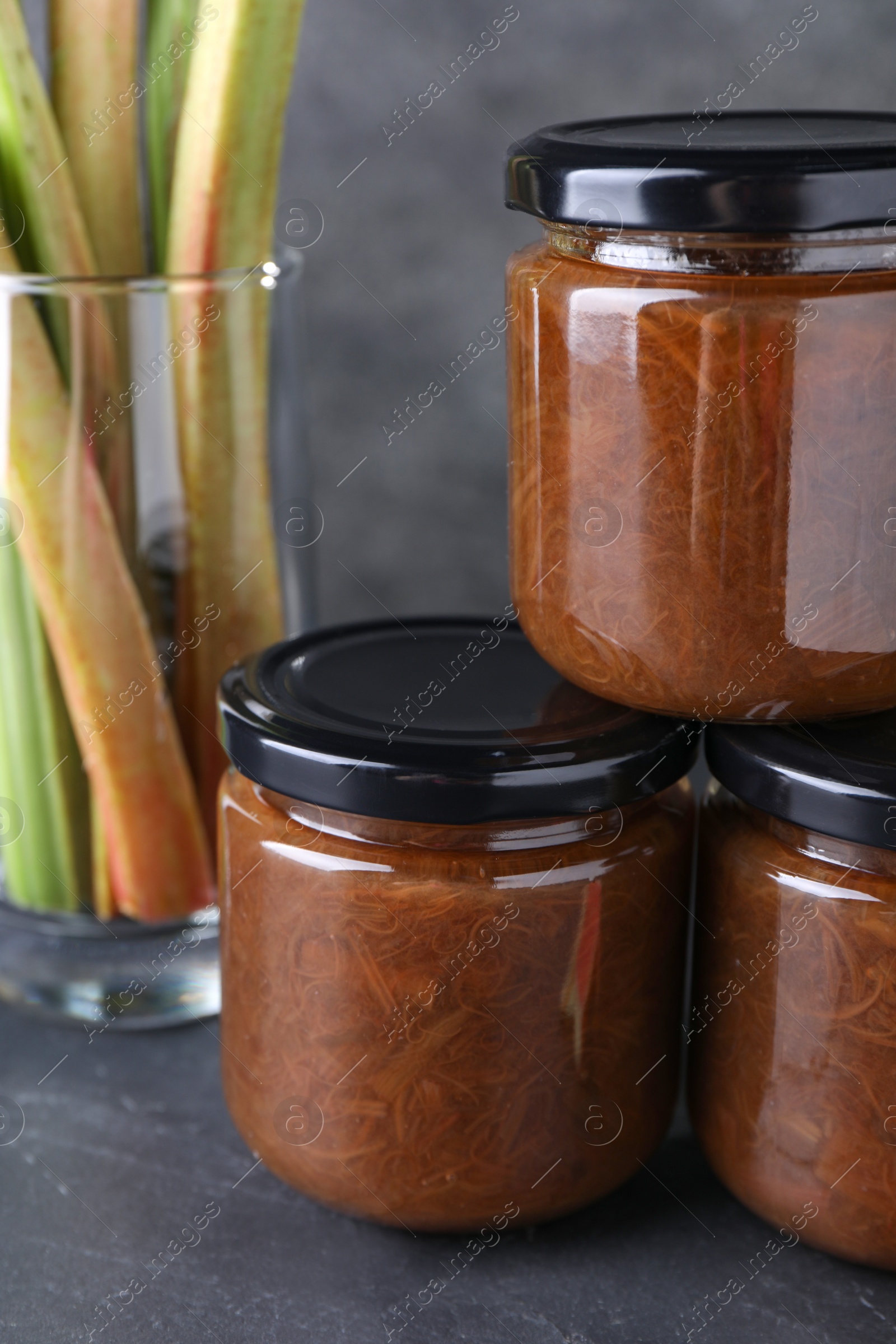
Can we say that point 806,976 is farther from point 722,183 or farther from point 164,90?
point 164,90

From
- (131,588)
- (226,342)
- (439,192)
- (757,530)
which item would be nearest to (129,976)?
(131,588)

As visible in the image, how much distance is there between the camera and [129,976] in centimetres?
86

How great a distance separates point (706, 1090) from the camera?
683 mm

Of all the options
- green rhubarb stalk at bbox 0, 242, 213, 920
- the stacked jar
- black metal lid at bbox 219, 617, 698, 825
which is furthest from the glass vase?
the stacked jar

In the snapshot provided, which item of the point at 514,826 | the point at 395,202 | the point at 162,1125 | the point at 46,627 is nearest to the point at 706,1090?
the point at 514,826

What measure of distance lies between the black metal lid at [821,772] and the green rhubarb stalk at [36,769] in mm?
392

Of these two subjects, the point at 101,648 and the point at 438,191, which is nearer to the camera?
the point at 101,648

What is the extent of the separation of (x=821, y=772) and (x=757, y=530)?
0.34ft

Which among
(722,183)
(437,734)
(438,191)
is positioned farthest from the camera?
(438,191)

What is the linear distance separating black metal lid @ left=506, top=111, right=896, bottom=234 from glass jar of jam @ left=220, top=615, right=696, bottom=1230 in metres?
0.22

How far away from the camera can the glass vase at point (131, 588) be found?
0.79 metres

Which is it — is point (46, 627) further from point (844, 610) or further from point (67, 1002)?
point (844, 610)

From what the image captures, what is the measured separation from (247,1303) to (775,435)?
1.45 feet

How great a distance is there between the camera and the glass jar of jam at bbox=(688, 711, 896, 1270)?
59 cm
